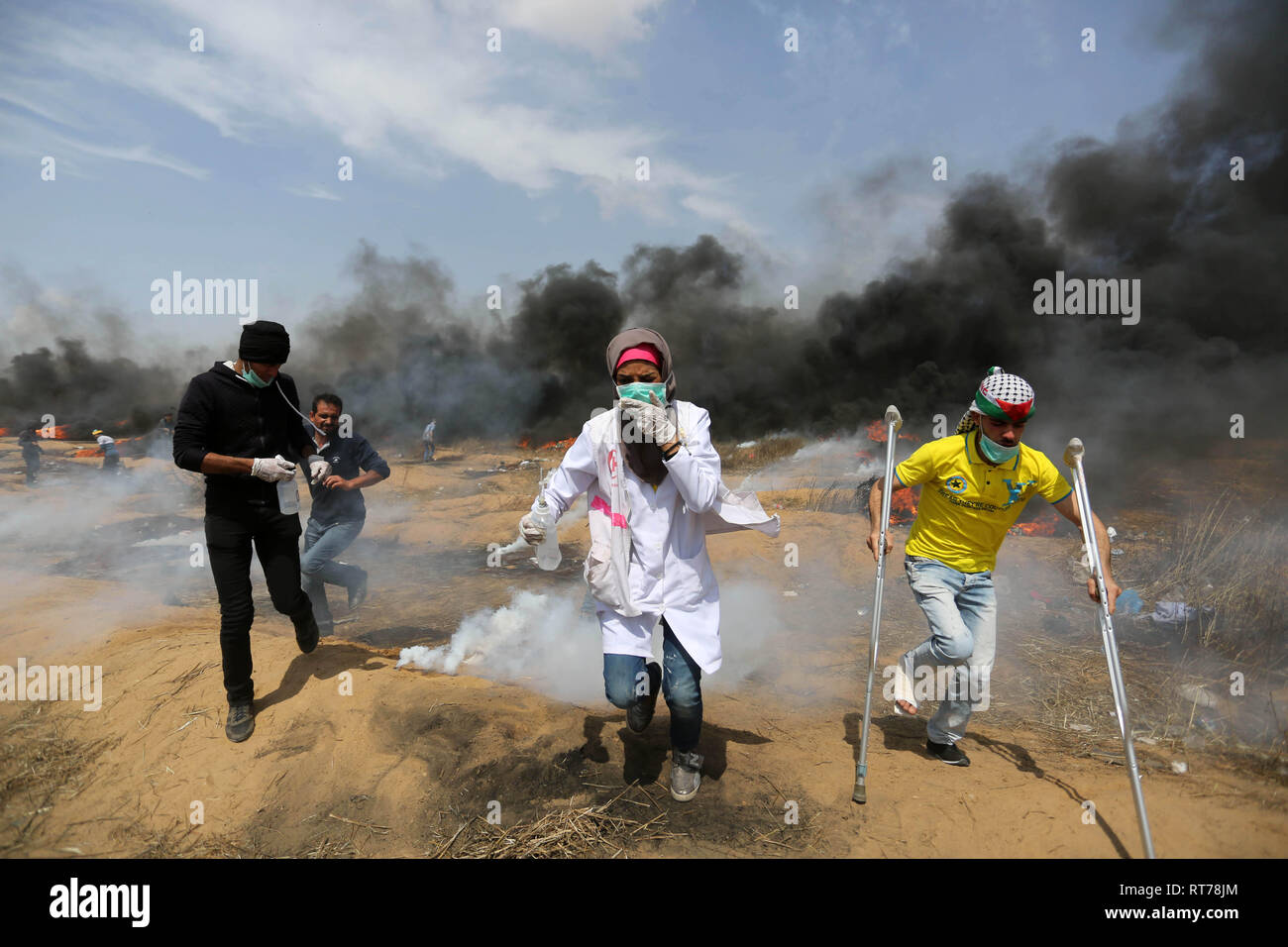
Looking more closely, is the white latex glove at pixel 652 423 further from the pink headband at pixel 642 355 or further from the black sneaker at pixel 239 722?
the black sneaker at pixel 239 722

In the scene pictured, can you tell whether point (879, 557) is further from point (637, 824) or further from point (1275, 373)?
point (1275, 373)

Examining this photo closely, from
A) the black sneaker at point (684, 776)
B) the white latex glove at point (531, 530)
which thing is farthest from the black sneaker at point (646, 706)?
the white latex glove at point (531, 530)

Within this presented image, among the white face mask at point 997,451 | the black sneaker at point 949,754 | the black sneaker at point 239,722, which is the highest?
the white face mask at point 997,451

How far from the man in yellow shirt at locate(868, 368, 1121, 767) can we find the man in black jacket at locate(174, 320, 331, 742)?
332cm

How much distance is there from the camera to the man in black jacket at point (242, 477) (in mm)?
3801

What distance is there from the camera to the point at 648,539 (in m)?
3.41

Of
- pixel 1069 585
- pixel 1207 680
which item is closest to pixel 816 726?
pixel 1207 680

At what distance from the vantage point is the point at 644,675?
3.54 metres

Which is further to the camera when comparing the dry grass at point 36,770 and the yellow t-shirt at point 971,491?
the yellow t-shirt at point 971,491

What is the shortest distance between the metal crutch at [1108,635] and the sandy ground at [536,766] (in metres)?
0.28

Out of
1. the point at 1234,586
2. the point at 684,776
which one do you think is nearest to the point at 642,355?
the point at 684,776

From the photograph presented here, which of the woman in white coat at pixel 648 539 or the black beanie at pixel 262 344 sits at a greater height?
the black beanie at pixel 262 344

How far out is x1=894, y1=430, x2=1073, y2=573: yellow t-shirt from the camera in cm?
383
